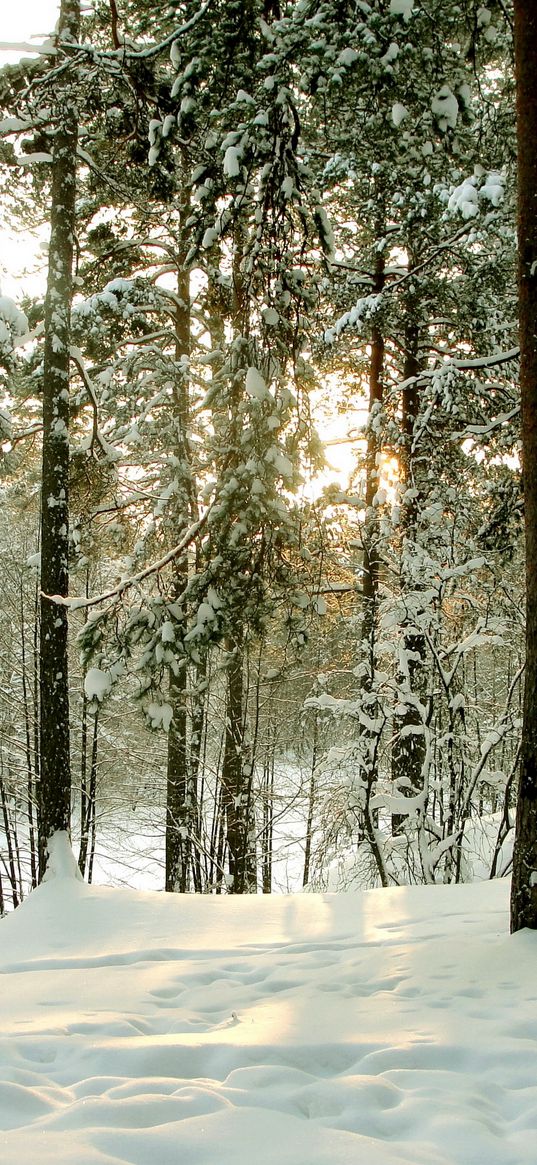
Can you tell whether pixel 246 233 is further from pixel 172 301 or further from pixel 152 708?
pixel 172 301

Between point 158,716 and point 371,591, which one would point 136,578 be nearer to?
point 158,716

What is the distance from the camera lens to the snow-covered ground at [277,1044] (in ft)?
7.34

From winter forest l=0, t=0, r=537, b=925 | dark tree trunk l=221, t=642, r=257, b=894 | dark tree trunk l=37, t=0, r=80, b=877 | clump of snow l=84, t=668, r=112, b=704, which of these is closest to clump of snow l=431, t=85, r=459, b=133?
winter forest l=0, t=0, r=537, b=925

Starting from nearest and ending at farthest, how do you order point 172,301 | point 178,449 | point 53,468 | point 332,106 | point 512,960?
1. point 512,960
2. point 332,106
3. point 53,468
4. point 178,449
5. point 172,301

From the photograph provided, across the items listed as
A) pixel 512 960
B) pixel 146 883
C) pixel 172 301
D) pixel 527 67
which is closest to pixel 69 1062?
pixel 512 960

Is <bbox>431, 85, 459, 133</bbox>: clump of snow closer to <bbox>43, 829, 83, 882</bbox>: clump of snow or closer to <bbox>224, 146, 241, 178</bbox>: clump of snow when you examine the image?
<bbox>224, 146, 241, 178</bbox>: clump of snow

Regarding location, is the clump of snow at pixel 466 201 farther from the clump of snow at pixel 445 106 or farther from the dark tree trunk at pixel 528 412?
the dark tree trunk at pixel 528 412

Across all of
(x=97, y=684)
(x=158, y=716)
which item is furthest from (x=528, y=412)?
(x=158, y=716)

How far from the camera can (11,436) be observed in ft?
29.1

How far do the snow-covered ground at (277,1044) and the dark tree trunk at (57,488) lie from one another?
7.07 ft

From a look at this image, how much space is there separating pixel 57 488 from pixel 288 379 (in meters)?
2.59

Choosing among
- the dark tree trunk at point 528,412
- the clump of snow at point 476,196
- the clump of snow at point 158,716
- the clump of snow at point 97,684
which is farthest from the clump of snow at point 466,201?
the clump of snow at point 158,716

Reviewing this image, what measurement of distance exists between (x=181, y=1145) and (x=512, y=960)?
2.11 metres

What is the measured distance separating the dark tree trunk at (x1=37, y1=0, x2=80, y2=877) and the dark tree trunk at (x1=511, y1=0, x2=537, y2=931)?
4627mm
